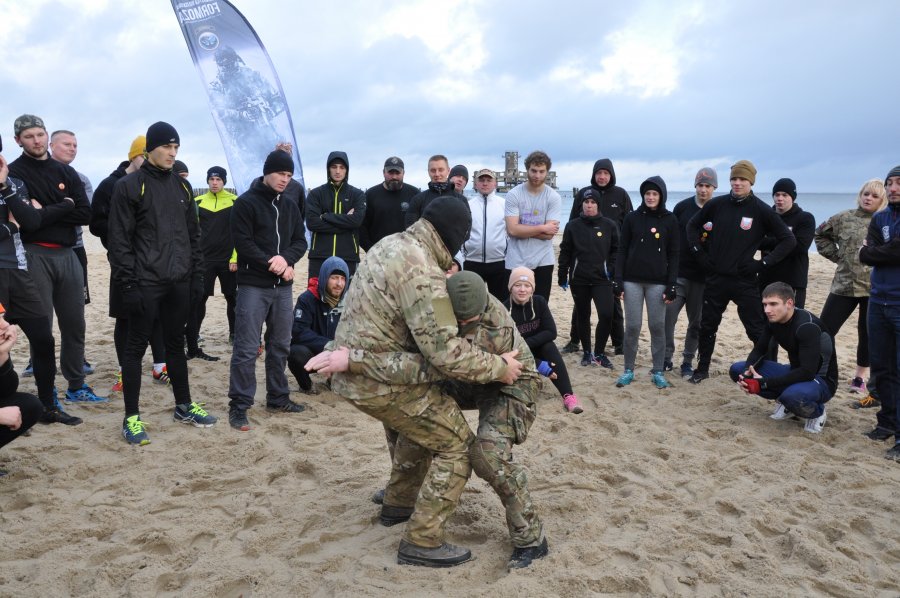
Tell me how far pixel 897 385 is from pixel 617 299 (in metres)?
3.16

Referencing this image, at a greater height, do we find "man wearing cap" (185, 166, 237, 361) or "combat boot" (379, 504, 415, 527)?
"man wearing cap" (185, 166, 237, 361)

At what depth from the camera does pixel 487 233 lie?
6863 millimetres

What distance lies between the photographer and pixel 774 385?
5242 mm

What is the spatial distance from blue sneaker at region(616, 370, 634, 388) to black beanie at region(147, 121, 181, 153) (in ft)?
14.9

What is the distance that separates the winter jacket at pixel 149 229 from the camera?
4.54 metres

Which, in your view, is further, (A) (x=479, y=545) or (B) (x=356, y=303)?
(A) (x=479, y=545)

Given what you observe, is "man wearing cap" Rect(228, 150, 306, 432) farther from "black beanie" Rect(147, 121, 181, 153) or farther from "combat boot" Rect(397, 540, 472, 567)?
"combat boot" Rect(397, 540, 472, 567)

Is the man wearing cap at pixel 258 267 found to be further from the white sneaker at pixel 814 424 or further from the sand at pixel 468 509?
the white sneaker at pixel 814 424

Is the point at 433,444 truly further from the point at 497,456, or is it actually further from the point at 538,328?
the point at 538,328

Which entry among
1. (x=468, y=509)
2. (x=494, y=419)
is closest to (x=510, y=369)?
(x=494, y=419)

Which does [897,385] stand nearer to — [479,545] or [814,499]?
[814,499]

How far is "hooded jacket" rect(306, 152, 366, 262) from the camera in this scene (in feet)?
21.9

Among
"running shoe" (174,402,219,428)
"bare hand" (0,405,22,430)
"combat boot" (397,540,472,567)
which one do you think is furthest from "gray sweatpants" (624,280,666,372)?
"bare hand" (0,405,22,430)

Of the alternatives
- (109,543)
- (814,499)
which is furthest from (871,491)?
(109,543)
